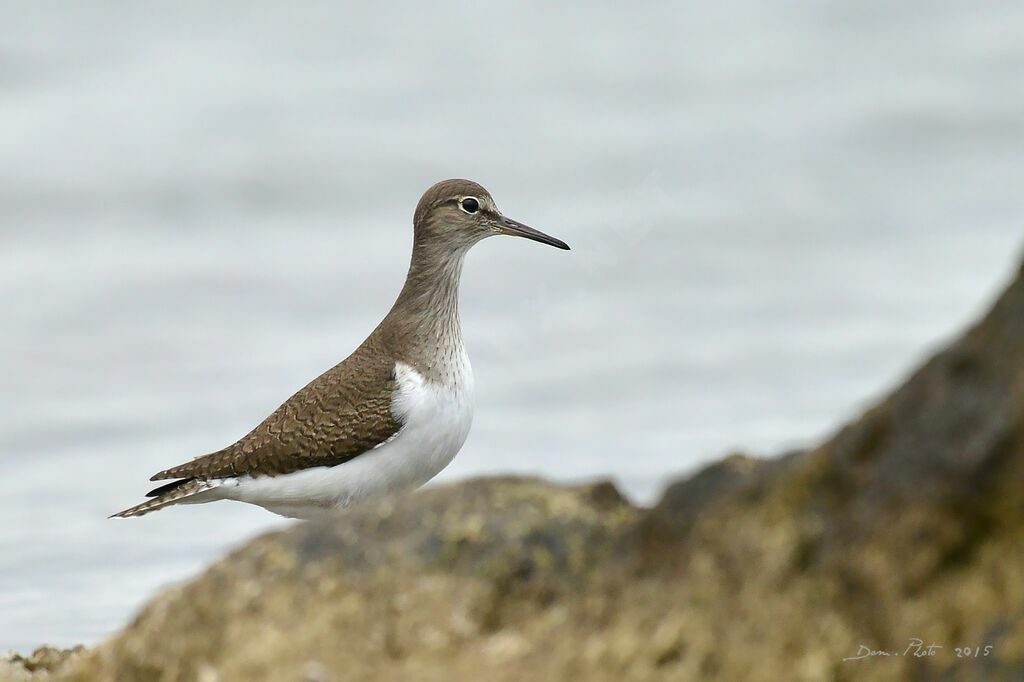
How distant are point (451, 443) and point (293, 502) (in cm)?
166

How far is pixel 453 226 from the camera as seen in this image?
13.0 meters

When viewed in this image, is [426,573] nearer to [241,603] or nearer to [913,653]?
[241,603]

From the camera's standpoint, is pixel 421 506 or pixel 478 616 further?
pixel 421 506

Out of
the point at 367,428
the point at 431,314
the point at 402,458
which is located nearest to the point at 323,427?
the point at 367,428

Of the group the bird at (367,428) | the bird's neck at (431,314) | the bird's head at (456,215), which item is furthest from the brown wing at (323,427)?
the bird's head at (456,215)

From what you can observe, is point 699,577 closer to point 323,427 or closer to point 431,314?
point 323,427

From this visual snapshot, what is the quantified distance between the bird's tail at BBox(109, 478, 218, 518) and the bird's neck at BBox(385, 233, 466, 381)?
2404 mm

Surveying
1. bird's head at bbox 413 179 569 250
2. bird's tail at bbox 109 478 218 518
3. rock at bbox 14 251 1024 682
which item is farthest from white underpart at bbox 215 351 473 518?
rock at bbox 14 251 1024 682

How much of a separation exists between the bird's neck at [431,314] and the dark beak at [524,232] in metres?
0.55

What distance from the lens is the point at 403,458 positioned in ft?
36.7

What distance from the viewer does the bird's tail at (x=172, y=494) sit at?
1195 centimetres

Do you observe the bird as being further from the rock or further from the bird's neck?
the rock

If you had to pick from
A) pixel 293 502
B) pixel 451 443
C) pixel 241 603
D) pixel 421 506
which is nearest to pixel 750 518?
pixel 421 506

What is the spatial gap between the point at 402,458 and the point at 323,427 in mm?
871
